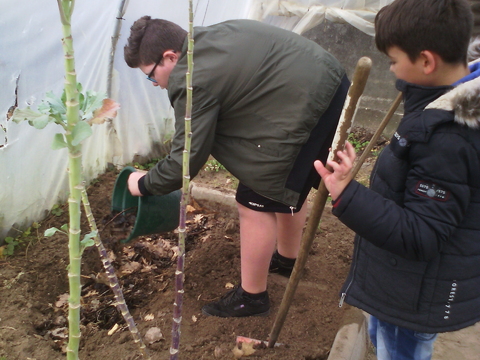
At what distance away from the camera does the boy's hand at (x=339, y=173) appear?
128 cm

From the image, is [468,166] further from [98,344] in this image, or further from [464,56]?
[98,344]

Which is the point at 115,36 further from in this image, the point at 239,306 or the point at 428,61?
the point at 428,61

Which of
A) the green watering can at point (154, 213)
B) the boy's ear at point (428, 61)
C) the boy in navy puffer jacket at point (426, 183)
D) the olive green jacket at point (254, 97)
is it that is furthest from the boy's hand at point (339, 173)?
the green watering can at point (154, 213)

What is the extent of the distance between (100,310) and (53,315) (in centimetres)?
27

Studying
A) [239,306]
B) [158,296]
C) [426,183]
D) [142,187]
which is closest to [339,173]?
[426,183]

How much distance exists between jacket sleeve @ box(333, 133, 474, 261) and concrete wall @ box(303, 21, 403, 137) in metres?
4.66

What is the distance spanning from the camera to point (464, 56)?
49.6 inches

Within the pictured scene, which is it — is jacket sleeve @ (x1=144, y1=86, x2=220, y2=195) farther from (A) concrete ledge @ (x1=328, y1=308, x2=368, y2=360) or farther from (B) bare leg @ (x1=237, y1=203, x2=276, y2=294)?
(A) concrete ledge @ (x1=328, y1=308, x2=368, y2=360)

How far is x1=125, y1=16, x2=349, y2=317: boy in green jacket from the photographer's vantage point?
1.84 m

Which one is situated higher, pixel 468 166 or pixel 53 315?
pixel 468 166

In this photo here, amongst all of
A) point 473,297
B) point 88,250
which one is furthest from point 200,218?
point 473,297

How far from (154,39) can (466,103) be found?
140cm

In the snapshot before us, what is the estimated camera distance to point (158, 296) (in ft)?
8.61

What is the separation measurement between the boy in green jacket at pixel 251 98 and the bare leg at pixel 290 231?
0.43 meters
